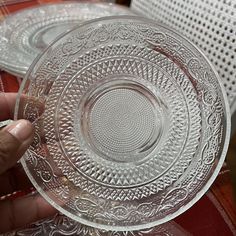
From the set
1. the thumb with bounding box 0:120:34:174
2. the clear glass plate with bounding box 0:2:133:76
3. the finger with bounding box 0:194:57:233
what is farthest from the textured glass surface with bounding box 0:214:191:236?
the clear glass plate with bounding box 0:2:133:76

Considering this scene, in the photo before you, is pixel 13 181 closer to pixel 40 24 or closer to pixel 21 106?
pixel 21 106

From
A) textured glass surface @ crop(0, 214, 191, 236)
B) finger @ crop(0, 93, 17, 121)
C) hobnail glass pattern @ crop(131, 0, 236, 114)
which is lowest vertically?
textured glass surface @ crop(0, 214, 191, 236)

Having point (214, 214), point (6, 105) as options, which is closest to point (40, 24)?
point (6, 105)

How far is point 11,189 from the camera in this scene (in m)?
0.62

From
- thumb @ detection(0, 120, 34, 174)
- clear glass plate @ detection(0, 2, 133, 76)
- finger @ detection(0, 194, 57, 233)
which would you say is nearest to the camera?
thumb @ detection(0, 120, 34, 174)

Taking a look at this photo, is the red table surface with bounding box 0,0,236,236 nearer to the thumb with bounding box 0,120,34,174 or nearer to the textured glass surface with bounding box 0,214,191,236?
the textured glass surface with bounding box 0,214,191,236

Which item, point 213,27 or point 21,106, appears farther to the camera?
point 213,27

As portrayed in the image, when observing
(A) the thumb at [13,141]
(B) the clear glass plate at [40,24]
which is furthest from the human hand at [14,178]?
(B) the clear glass plate at [40,24]

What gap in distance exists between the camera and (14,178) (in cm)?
62

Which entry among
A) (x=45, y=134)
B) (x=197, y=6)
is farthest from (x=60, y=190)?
(x=197, y=6)

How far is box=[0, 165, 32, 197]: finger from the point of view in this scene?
615mm

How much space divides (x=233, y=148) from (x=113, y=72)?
0.76 ft

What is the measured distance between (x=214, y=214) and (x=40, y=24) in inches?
19.9

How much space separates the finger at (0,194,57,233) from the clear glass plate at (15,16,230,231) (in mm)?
62
